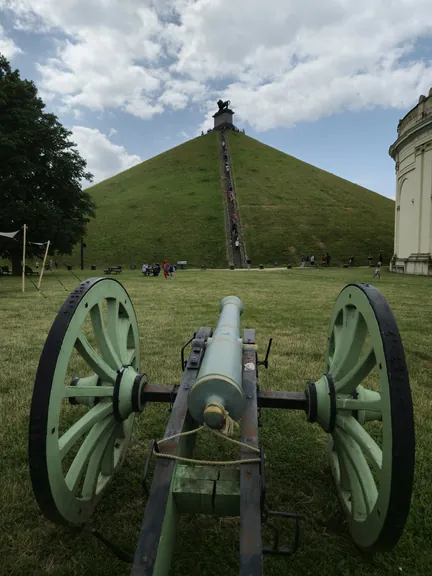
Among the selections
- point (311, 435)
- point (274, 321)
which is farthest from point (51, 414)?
point (274, 321)

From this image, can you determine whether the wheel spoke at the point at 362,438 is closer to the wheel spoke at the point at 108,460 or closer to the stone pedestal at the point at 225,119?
the wheel spoke at the point at 108,460

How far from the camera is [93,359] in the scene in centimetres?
228

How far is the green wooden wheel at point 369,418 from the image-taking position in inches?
60.5

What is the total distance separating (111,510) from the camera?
2.29 metres

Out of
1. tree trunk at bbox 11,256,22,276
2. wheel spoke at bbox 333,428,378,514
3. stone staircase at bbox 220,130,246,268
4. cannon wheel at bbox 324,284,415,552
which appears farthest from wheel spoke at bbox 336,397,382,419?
stone staircase at bbox 220,130,246,268

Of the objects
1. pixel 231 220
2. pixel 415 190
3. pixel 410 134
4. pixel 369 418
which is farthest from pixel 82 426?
pixel 231 220

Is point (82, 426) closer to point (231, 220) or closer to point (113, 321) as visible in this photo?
point (113, 321)

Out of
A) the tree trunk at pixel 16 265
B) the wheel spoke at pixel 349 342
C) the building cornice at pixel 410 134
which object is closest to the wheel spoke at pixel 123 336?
the wheel spoke at pixel 349 342

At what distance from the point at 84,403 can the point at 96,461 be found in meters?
0.34

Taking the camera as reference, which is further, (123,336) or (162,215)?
(162,215)

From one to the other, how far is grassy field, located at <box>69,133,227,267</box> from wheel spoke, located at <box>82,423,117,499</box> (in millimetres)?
33407

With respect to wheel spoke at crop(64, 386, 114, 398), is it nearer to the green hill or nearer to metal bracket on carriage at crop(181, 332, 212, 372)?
metal bracket on carriage at crop(181, 332, 212, 372)

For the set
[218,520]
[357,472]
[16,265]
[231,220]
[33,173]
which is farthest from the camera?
[231,220]

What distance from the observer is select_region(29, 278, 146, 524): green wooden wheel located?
173 centimetres
